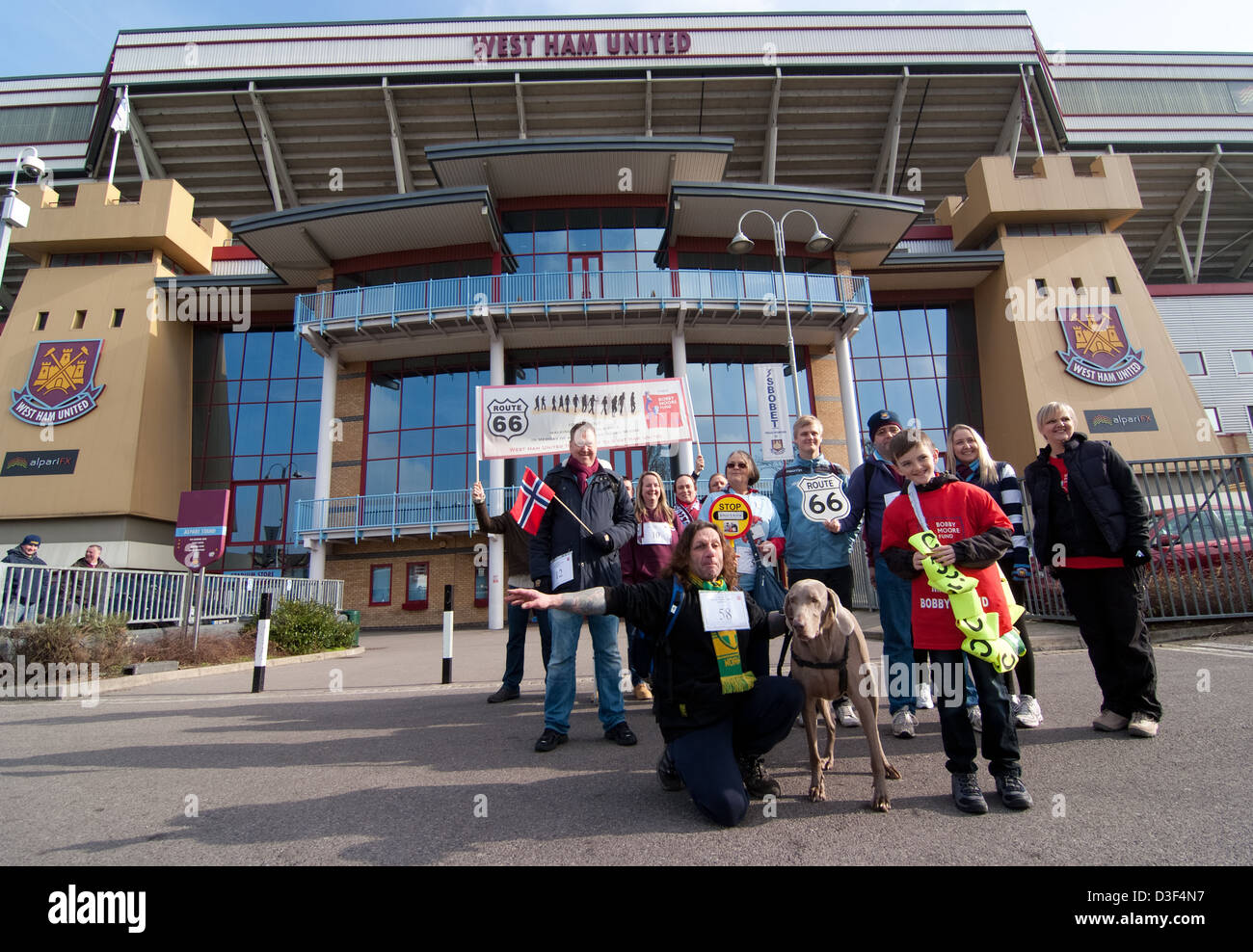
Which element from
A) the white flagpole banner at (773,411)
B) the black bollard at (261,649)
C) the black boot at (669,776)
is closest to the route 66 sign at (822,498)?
the black boot at (669,776)

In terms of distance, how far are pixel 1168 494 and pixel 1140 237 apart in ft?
87.7

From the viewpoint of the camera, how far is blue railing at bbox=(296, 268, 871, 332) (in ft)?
59.1

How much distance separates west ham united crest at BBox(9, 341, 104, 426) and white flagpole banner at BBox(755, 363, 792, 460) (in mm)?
20363

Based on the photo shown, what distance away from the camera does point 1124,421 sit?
62.4ft

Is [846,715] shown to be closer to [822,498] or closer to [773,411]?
[822,498]

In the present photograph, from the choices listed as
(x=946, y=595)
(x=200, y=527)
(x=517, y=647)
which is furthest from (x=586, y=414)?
(x=946, y=595)

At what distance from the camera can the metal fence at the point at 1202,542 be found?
6699mm

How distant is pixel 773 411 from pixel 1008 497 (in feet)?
37.0

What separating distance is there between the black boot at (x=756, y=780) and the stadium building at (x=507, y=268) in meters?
14.8

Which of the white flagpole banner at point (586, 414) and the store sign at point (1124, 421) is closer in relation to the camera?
the white flagpole banner at point (586, 414)

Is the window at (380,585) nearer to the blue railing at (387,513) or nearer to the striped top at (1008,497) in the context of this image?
the blue railing at (387,513)

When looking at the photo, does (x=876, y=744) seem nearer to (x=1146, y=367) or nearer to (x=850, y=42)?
(x=1146, y=367)

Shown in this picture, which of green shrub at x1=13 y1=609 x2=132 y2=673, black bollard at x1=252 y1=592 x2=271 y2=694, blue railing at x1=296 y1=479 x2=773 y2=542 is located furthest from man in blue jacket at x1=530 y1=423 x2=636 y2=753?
blue railing at x1=296 y1=479 x2=773 y2=542
